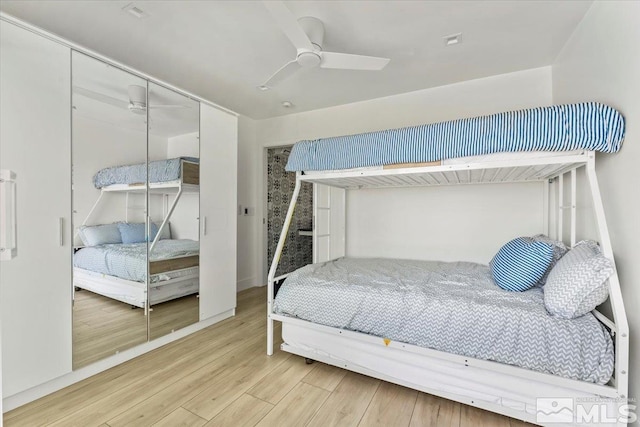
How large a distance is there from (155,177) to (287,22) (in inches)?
64.6

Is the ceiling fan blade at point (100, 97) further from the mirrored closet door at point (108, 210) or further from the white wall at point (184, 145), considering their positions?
the white wall at point (184, 145)

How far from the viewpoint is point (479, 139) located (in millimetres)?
1801

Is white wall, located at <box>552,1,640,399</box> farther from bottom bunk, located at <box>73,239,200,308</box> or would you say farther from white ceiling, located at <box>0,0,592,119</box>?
bottom bunk, located at <box>73,239,200,308</box>

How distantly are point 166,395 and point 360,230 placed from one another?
Answer: 2.44 metres

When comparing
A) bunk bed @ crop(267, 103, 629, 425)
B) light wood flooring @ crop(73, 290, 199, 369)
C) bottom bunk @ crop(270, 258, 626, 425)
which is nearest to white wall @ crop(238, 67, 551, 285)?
bunk bed @ crop(267, 103, 629, 425)

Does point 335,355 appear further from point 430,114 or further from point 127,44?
point 127,44

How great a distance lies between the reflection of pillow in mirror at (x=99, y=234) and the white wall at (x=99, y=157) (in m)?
0.05

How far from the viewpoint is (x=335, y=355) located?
203 centimetres

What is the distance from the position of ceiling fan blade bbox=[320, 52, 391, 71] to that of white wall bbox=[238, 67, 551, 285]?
4.42 feet

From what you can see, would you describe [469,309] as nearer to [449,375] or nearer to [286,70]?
[449,375]

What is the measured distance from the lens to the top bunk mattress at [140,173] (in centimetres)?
213

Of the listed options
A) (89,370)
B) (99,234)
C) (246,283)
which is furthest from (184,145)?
(246,283)

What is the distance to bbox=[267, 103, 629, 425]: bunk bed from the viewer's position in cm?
142

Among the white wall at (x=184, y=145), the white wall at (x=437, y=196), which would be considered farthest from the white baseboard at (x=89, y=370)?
the white wall at (x=184, y=145)
